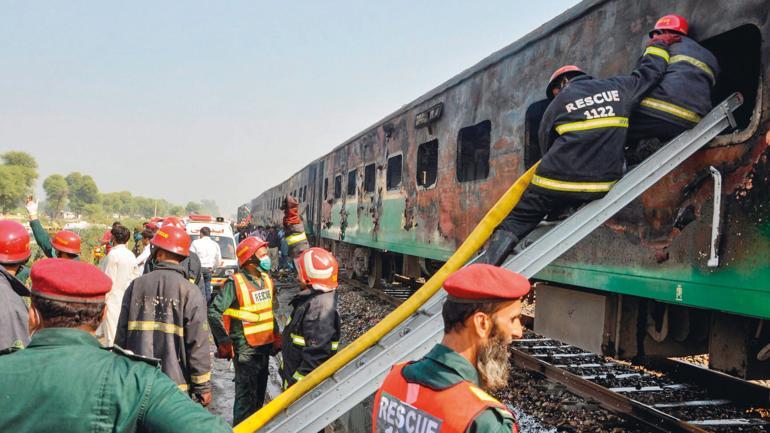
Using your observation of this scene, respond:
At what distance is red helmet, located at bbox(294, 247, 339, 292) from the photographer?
370 centimetres

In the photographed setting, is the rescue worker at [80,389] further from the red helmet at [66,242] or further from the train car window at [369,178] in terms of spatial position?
the train car window at [369,178]

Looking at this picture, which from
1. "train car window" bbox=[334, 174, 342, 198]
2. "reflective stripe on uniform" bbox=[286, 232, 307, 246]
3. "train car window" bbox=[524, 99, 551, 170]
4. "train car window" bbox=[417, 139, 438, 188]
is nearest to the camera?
"train car window" bbox=[524, 99, 551, 170]

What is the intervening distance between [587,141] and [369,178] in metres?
7.87

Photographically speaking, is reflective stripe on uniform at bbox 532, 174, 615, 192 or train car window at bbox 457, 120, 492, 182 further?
train car window at bbox 457, 120, 492, 182

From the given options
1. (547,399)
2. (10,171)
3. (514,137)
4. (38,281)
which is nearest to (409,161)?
(514,137)

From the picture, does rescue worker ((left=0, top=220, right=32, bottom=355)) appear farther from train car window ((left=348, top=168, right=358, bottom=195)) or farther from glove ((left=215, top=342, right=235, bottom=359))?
train car window ((left=348, top=168, right=358, bottom=195))

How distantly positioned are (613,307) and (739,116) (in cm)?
170

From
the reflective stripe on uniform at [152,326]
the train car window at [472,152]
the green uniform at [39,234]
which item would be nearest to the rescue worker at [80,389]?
the reflective stripe on uniform at [152,326]

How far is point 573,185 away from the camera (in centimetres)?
316

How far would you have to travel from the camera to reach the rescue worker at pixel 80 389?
144cm

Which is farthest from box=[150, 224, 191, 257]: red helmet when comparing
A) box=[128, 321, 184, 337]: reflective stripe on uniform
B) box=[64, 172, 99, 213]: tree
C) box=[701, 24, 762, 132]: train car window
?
box=[64, 172, 99, 213]: tree

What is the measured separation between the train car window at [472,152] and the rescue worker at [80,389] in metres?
5.20

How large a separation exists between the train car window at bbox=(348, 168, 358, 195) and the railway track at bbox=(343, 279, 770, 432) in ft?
20.9

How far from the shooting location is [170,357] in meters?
3.54
